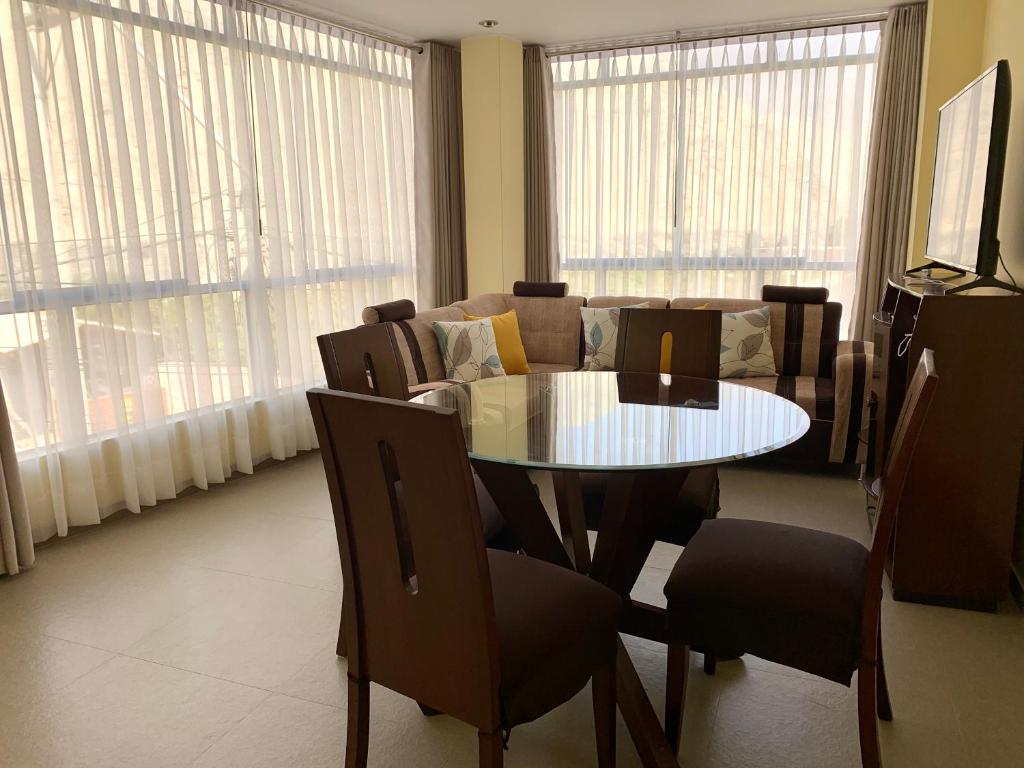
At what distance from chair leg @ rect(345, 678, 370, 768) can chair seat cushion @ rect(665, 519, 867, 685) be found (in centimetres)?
73

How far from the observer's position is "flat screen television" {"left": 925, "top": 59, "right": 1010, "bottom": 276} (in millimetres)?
2538

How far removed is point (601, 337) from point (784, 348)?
43.3 inches

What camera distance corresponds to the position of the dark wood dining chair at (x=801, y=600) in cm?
162

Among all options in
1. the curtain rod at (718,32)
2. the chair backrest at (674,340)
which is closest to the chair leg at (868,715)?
the chair backrest at (674,340)

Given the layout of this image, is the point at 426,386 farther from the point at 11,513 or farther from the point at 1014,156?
the point at 1014,156

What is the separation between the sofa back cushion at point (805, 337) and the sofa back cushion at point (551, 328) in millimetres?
1238

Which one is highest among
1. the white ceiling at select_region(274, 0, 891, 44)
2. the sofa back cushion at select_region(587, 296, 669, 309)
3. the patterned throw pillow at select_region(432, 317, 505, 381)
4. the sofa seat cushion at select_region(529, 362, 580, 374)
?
the white ceiling at select_region(274, 0, 891, 44)

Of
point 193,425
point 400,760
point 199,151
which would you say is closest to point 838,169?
point 199,151

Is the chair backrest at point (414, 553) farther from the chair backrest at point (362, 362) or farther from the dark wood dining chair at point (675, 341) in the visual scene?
the dark wood dining chair at point (675, 341)

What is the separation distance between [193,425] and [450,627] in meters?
2.85

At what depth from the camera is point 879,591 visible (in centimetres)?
163

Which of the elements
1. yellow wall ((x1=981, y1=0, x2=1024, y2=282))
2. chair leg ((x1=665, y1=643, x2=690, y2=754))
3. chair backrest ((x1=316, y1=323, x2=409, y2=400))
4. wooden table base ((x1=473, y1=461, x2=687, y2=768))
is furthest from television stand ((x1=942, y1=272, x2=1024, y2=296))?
chair backrest ((x1=316, y1=323, x2=409, y2=400))

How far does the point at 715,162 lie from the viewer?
17.6 ft

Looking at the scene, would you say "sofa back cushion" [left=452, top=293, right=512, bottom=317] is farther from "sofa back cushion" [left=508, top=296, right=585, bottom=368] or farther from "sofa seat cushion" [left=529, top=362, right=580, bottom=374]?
"sofa seat cushion" [left=529, top=362, right=580, bottom=374]
